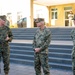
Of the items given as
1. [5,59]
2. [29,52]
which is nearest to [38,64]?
[5,59]

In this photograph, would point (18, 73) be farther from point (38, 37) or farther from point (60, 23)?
point (60, 23)

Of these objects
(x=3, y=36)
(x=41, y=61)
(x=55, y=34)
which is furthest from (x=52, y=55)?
(x=55, y=34)

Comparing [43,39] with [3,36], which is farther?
[3,36]

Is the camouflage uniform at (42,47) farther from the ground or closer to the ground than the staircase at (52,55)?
farther from the ground

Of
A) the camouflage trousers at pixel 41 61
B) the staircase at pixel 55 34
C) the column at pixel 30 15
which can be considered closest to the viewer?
the camouflage trousers at pixel 41 61

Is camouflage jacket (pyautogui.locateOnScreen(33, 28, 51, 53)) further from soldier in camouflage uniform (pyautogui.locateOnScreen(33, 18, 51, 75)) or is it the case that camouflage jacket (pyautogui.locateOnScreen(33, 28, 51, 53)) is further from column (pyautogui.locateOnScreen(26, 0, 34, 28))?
column (pyautogui.locateOnScreen(26, 0, 34, 28))

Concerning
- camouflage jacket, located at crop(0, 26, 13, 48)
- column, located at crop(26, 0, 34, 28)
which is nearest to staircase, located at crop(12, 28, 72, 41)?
camouflage jacket, located at crop(0, 26, 13, 48)

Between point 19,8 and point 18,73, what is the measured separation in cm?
2398

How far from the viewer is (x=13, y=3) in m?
31.8

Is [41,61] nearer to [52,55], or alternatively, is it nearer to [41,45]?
[41,45]

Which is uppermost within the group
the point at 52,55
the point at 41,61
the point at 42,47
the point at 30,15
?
the point at 30,15

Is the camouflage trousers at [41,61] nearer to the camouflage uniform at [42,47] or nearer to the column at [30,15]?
the camouflage uniform at [42,47]

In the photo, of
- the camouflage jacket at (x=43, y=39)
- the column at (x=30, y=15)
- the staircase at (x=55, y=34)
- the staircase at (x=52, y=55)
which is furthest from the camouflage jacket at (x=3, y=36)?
the column at (x=30, y=15)

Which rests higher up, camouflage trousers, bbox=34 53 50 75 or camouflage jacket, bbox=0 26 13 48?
camouflage jacket, bbox=0 26 13 48
